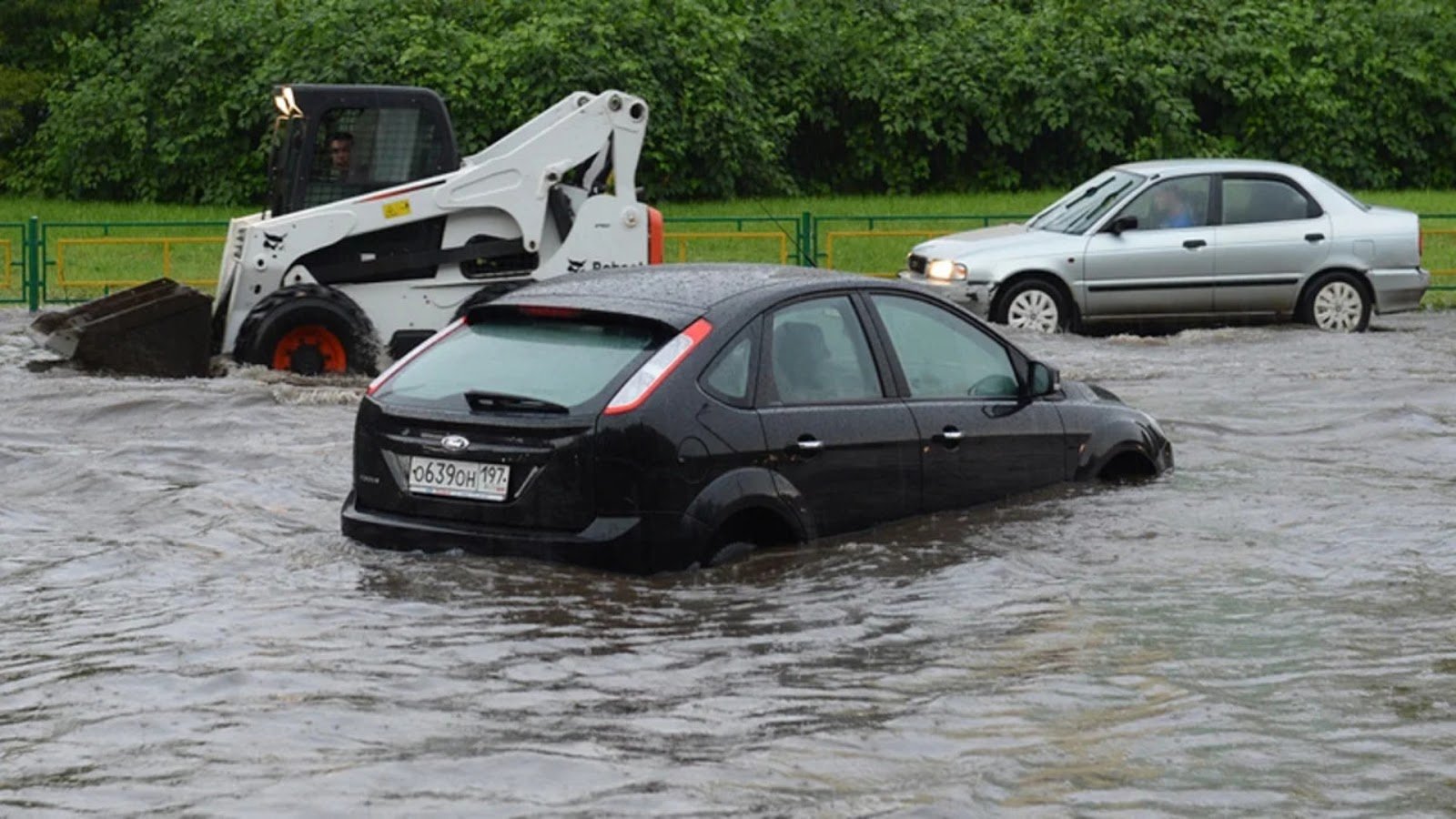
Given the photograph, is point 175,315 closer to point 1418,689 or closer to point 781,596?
point 781,596

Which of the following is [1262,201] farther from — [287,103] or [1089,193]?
[287,103]

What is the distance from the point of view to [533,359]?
9117mm

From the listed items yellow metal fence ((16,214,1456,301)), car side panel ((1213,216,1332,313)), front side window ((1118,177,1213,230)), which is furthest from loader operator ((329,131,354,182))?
car side panel ((1213,216,1332,313))

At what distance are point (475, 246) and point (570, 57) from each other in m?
16.2

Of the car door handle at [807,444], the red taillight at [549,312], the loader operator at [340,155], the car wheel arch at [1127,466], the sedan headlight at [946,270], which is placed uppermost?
the loader operator at [340,155]

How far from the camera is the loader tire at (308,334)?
1720 centimetres

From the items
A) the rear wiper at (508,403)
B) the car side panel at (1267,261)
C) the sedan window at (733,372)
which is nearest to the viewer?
the rear wiper at (508,403)

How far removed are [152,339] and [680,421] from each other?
9.35 metres

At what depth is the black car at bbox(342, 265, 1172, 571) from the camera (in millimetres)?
8750

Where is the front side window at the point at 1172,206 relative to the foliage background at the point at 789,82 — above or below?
below

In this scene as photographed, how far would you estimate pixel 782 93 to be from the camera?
37.0 metres

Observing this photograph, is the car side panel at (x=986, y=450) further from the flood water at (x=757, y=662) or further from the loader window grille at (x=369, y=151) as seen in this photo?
the loader window grille at (x=369, y=151)

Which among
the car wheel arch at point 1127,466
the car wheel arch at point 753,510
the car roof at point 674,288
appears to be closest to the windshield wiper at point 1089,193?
the car wheel arch at point 1127,466

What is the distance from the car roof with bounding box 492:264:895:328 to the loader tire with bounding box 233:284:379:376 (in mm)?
7564
